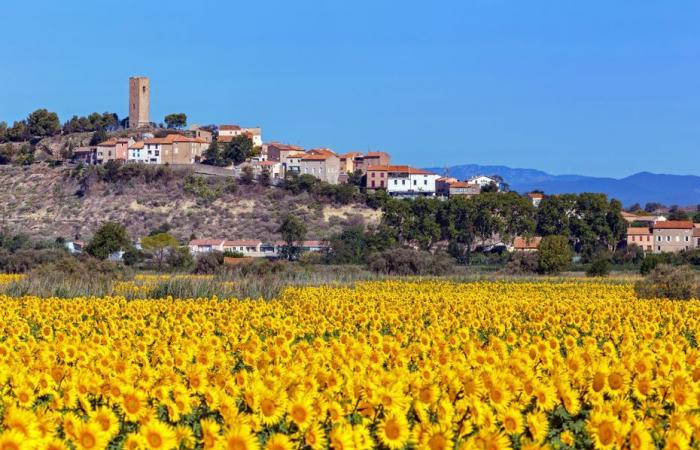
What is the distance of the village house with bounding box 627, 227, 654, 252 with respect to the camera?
3996 inches

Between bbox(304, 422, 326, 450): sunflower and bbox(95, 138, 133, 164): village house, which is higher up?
bbox(95, 138, 133, 164): village house

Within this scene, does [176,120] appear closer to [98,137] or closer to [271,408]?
[98,137]

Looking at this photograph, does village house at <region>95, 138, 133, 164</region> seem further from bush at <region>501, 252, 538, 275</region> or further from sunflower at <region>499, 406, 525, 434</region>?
sunflower at <region>499, 406, 525, 434</region>

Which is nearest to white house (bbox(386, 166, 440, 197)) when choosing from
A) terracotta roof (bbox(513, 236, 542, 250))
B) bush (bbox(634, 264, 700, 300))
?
terracotta roof (bbox(513, 236, 542, 250))

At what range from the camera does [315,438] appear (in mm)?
6219

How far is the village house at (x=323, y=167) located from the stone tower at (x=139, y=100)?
40198mm

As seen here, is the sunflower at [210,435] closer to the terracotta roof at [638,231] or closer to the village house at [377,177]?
the terracotta roof at [638,231]

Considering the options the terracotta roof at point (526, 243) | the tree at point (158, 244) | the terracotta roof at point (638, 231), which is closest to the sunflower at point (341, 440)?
the tree at point (158, 244)

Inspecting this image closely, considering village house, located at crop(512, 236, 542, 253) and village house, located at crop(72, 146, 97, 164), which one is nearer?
village house, located at crop(512, 236, 542, 253)

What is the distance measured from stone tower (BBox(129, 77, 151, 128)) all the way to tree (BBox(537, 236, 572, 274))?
105106 mm

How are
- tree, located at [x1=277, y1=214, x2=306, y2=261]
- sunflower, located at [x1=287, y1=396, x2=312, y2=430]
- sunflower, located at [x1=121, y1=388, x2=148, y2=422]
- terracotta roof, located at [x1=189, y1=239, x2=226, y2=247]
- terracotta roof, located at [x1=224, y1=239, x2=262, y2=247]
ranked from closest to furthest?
1. sunflower, located at [x1=287, y1=396, x2=312, y2=430]
2. sunflower, located at [x1=121, y1=388, x2=148, y2=422]
3. tree, located at [x1=277, y1=214, x2=306, y2=261]
4. terracotta roof, located at [x1=224, y1=239, x2=262, y2=247]
5. terracotta roof, located at [x1=189, y1=239, x2=226, y2=247]

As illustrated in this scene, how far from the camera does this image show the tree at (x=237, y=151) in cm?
12356

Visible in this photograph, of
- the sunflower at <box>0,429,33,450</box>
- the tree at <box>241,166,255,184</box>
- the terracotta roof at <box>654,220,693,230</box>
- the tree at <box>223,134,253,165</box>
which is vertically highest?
the tree at <box>223,134,253,165</box>

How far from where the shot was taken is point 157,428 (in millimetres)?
6172
